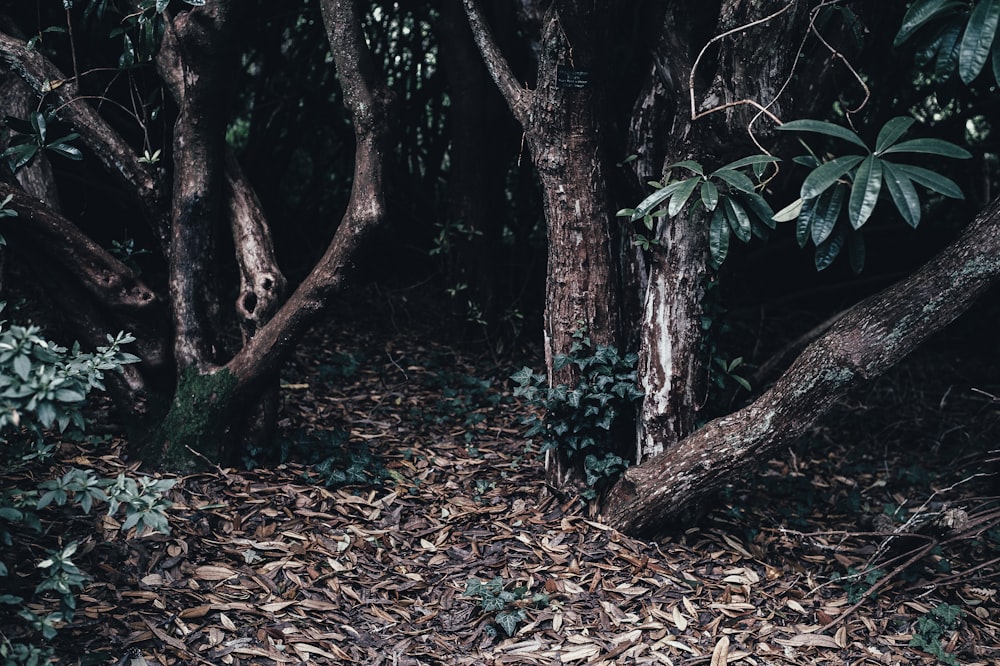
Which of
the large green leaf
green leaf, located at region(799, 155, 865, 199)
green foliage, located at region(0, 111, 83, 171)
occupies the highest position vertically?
green foliage, located at region(0, 111, 83, 171)

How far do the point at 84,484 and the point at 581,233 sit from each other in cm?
182

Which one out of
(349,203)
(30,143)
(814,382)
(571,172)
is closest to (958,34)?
(814,382)

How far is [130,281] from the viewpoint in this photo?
3059mm

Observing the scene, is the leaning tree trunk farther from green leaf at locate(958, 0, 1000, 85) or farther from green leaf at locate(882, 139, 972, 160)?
green leaf at locate(958, 0, 1000, 85)

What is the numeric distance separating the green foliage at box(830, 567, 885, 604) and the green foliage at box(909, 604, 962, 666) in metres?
0.18

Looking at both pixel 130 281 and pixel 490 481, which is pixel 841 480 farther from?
pixel 130 281

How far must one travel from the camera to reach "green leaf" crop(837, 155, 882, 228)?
2.06 meters

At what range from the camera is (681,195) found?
2352 millimetres

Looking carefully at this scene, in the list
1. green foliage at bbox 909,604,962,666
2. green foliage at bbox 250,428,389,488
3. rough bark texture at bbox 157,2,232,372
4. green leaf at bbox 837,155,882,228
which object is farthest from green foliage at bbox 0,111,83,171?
green foliage at bbox 909,604,962,666

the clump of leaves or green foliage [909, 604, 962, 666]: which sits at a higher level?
the clump of leaves

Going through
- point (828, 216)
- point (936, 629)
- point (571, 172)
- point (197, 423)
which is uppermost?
point (571, 172)

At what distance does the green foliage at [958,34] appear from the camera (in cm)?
197

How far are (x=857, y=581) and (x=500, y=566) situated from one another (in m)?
1.22

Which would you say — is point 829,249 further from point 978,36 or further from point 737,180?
point 978,36
